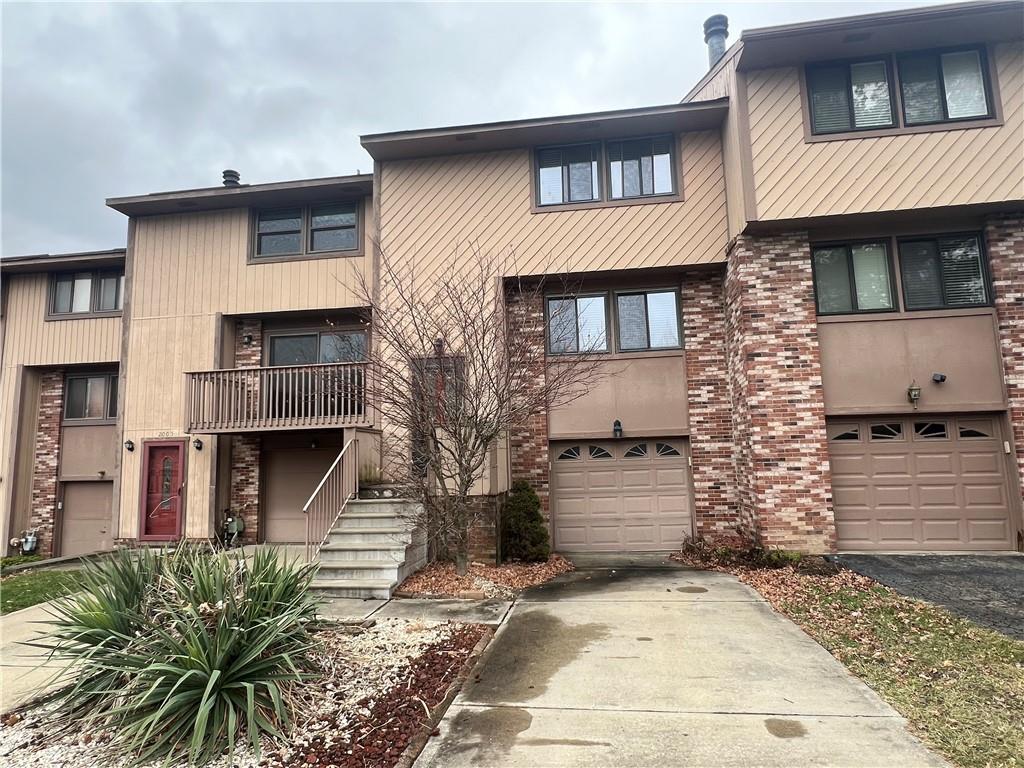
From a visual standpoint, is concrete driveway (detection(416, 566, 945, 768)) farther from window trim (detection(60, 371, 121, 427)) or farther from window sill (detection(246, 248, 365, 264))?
window trim (detection(60, 371, 121, 427))

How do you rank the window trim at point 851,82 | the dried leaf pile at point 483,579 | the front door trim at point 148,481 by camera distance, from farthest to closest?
the front door trim at point 148,481, the window trim at point 851,82, the dried leaf pile at point 483,579

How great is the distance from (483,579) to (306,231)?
817 cm

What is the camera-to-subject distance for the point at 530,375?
324 inches

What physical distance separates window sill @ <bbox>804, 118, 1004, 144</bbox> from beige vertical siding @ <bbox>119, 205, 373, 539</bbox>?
829cm

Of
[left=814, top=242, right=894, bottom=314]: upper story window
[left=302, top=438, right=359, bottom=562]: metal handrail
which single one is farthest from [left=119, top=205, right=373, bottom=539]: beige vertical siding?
[left=814, top=242, right=894, bottom=314]: upper story window

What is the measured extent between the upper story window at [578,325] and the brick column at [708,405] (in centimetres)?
151

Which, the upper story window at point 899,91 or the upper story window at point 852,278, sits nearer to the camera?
the upper story window at point 899,91

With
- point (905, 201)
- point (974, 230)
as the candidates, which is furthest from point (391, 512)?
point (974, 230)

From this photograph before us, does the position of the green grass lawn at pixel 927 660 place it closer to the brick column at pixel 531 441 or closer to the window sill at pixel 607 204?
the brick column at pixel 531 441

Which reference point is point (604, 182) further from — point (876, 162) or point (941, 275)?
point (941, 275)

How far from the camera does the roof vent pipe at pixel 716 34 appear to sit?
1143 cm

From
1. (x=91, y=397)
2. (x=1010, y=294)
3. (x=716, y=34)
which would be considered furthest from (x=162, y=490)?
(x=1010, y=294)

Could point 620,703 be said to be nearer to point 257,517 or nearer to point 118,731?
point 118,731

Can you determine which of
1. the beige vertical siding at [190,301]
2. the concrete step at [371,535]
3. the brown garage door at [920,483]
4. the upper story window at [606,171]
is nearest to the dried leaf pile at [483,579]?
the concrete step at [371,535]
